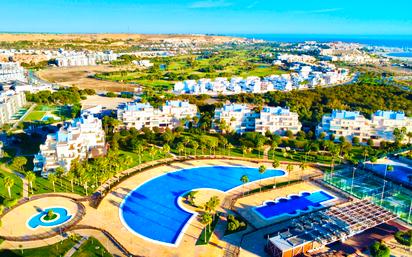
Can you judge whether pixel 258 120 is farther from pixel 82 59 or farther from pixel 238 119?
pixel 82 59

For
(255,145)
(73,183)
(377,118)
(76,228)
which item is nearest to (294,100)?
(377,118)

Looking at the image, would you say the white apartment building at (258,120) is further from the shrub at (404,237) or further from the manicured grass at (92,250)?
the manicured grass at (92,250)

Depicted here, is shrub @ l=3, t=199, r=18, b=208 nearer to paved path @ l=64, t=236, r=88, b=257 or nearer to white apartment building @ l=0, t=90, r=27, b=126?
paved path @ l=64, t=236, r=88, b=257

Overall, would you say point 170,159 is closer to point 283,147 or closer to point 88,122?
point 88,122

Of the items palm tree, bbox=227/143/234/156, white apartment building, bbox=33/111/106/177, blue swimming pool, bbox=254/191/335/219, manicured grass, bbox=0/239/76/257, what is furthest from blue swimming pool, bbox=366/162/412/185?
manicured grass, bbox=0/239/76/257

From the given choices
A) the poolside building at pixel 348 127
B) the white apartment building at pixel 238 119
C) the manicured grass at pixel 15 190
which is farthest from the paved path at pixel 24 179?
the poolside building at pixel 348 127
